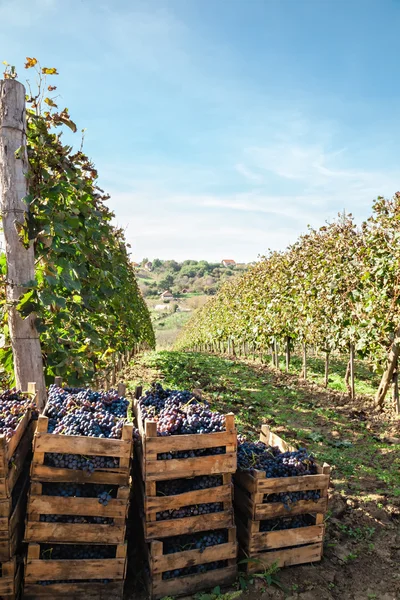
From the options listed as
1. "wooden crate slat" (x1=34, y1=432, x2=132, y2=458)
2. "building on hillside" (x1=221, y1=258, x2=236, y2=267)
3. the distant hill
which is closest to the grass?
"wooden crate slat" (x1=34, y1=432, x2=132, y2=458)

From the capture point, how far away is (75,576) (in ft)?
10.5

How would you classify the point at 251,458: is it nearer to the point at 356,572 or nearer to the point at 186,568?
the point at 186,568

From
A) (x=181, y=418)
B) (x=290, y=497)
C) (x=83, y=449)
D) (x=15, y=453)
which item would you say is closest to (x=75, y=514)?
(x=83, y=449)

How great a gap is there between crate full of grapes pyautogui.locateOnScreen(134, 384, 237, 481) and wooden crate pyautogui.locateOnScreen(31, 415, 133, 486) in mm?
164

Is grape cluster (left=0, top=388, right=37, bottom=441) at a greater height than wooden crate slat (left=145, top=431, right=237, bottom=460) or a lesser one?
greater

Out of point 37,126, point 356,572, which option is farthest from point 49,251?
point 356,572

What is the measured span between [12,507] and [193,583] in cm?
151

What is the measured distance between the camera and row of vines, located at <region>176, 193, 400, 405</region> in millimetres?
8477

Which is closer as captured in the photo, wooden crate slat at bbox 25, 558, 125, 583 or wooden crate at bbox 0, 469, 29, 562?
wooden crate at bbox 0, 469, 29, 562

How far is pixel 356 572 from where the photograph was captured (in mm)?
3764

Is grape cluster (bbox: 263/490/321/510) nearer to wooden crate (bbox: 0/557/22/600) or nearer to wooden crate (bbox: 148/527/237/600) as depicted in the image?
wooden crate (bbox: 148/527/237/600)

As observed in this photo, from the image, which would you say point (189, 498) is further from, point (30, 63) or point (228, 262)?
point (228, 262)

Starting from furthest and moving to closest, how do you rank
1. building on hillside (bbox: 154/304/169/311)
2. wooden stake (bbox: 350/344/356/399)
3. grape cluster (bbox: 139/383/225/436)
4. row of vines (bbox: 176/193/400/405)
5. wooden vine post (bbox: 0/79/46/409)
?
building on hillside (bbox: 154/304/169/311) < wooden stake (bbox: 350/344/356/399) < row of vines (bbox: 176/193/400/405) < wooden vine post (bbox: 0/79/46/409) < grape cluster (bbox: 139/383/225/436)

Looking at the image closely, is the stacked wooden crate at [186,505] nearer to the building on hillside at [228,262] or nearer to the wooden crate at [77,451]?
the wooden crate at [77,451]
